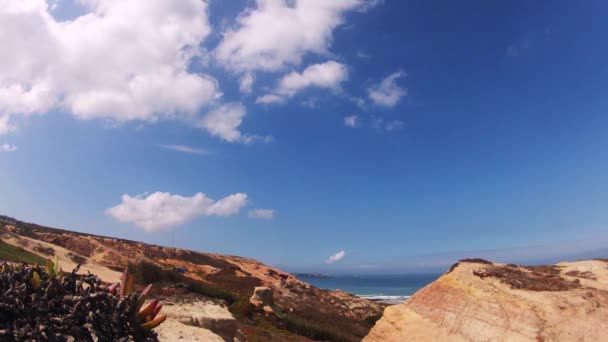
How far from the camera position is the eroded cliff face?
6.82 metres

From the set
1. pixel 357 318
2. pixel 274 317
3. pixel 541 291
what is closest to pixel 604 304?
pixel 541 291

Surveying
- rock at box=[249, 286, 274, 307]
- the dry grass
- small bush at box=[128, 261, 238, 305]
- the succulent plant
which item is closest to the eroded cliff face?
the dry grass

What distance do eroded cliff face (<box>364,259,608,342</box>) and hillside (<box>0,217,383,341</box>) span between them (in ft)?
28.3

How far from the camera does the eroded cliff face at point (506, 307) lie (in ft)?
22.4

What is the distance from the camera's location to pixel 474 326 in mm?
7281

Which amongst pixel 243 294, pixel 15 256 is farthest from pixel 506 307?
pixel 243 294

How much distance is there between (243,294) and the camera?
1405 inches

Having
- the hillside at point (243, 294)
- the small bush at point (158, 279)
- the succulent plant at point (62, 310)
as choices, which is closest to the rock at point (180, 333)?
the hillside at point (243, 294)

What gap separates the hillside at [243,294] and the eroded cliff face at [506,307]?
28.3ft

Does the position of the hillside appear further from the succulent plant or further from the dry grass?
the succulent plant

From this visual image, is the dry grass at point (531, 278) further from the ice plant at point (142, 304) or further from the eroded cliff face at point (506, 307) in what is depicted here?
the ice plant at point (142, 304)

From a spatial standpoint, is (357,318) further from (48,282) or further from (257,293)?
(48,282)

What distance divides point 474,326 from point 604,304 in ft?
6.76

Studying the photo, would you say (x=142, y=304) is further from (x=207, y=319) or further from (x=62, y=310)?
(x=207, y=319)
